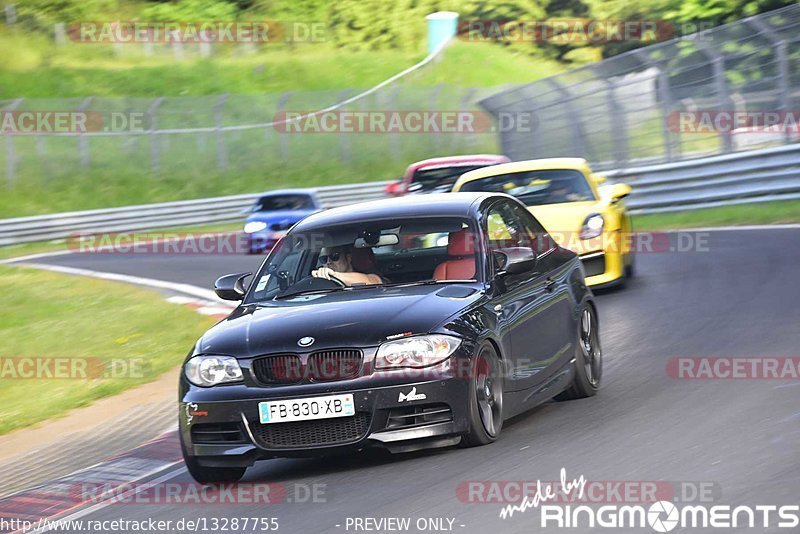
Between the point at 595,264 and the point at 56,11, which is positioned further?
the point at 56,11

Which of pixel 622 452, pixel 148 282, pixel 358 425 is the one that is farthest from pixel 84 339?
pixel 622 452

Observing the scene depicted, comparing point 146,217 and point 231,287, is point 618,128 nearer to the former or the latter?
point 146,217

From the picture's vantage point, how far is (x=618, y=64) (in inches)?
1038

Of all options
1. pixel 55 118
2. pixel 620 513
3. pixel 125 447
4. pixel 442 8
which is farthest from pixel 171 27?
pixel 620 513

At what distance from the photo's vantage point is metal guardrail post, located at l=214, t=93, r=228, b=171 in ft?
145

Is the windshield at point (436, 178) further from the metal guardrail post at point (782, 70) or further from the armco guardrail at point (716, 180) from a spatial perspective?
the metal guardrail post at point (782, 70)

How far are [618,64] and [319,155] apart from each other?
20.6 meters

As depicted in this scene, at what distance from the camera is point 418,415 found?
7.38m

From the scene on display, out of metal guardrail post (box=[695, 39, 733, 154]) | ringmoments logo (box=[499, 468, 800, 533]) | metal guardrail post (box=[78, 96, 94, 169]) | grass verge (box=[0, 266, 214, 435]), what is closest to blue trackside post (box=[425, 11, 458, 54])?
metal guardrail post (box=[78, 96, 94, 169])

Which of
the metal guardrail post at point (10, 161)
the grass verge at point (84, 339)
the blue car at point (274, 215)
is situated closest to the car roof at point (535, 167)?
the grass verge at point (84, 339)

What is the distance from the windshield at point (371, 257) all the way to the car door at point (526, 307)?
0.24 meters

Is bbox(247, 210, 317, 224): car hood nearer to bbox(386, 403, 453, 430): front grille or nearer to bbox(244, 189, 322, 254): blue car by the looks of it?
bbox(244, 189, 322, 254): blue car

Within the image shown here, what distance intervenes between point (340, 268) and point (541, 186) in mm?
7385

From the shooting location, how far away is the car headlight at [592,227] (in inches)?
582
